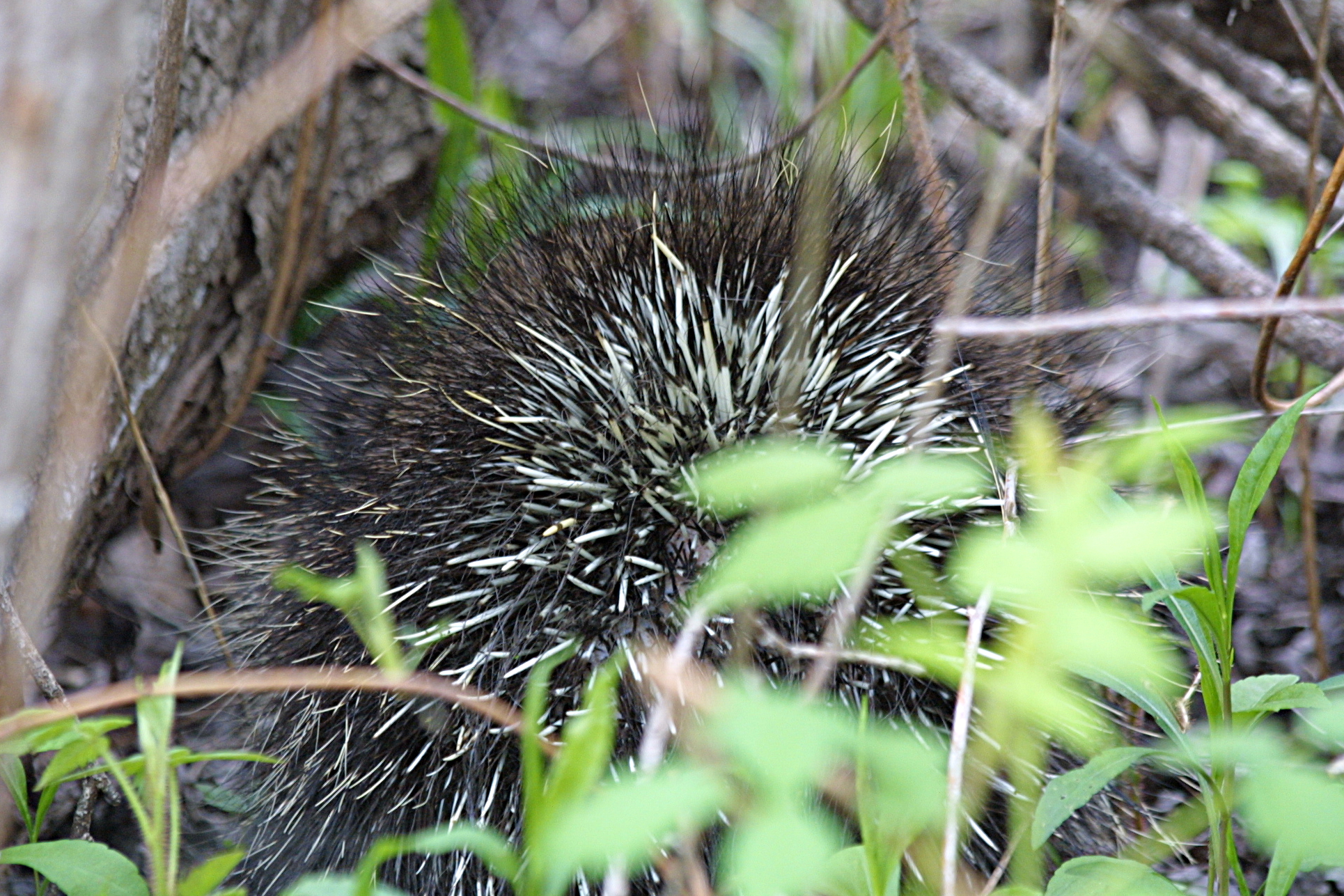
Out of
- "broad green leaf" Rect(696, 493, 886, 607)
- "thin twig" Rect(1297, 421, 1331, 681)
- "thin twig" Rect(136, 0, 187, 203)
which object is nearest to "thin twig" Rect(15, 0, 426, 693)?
"thin twig" Rect(136, 0, 187, 203)

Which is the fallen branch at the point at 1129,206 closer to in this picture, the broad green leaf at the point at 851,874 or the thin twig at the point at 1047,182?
the thin twig at the point at 1047,182

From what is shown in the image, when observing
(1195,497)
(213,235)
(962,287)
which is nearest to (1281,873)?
(1195,497)

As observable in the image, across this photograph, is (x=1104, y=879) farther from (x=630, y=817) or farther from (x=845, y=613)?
(x=630, y=817)

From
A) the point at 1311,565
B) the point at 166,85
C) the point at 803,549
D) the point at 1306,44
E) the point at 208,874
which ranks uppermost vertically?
the point at 166,85

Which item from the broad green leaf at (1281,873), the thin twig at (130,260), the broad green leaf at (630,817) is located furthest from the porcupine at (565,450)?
the broad green leaf at (630,817)

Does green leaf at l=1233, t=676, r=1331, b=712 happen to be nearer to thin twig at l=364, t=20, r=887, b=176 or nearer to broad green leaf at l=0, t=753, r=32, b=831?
thin twig at l=364, t=20, r=887, b=176
